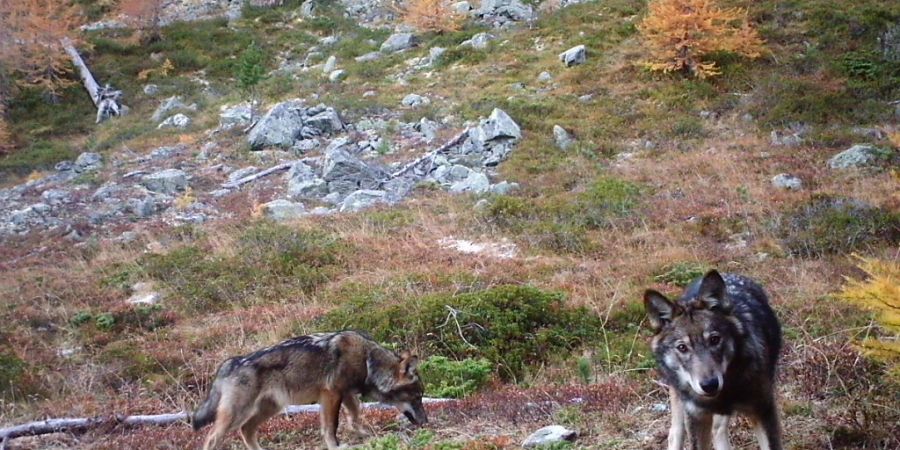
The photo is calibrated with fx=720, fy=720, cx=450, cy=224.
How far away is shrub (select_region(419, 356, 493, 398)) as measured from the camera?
653cm

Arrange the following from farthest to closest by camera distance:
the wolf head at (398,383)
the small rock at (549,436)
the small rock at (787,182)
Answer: the small rock at (787,182) → the wolf head at (398,383) → the small rock at (549,436)

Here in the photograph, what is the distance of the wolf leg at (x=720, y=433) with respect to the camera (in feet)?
12.9

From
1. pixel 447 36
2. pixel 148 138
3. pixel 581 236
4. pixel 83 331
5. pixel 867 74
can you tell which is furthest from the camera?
pixel 447 36

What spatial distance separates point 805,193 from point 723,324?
10.6 metres

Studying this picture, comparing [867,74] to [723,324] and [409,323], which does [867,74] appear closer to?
[409,323]

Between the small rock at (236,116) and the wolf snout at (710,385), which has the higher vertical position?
the wolf snout at (710,385)

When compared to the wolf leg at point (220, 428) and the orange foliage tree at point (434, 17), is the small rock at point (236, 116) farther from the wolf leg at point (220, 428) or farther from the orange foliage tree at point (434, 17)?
the wolf leg at point (220, 428)

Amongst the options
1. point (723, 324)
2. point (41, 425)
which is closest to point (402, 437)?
point (723, 324)

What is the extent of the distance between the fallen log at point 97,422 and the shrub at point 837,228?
6.77 metres

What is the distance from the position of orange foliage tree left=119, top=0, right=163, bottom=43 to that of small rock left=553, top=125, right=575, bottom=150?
23682 millimetres

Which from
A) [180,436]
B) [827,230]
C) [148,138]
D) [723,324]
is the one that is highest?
[723,324]

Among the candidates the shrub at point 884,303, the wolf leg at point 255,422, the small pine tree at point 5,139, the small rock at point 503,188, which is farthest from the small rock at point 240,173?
the shrub at point 884,303

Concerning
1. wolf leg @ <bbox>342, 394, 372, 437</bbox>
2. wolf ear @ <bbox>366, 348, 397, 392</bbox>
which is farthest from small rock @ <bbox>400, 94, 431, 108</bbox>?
wolf leg @ <bbox>342, 394, 372, 437</bbox>

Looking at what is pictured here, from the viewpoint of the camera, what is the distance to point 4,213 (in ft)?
64.7
